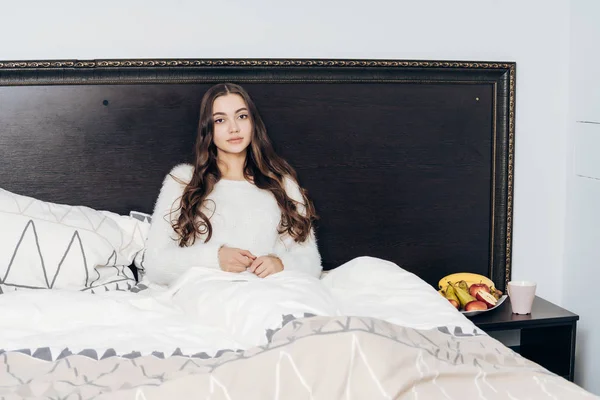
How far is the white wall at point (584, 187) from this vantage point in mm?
2688

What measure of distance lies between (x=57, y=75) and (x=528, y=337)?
185cm

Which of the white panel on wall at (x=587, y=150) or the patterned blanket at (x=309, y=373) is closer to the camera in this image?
the patterned blanket at (x=309, y=373)

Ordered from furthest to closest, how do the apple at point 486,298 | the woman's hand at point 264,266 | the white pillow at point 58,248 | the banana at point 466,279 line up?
1. the banana at point 466,279
2. the apple at point 486,298
3. the woman's hand at point 264,266
4. the white pillow at point 58,248

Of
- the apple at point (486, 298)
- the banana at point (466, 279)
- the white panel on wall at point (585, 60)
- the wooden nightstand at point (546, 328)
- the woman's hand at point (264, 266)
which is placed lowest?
the wooden nightstand at point (546, 328)

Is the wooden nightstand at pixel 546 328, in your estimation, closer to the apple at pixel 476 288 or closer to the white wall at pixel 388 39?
the apple at pixel 476 288

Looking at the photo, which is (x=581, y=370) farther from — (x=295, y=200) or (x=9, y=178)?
(x=9, y=178)

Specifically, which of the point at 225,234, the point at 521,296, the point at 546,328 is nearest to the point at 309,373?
the point at 225,234

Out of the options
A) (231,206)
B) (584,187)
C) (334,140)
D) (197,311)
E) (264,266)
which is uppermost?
(334,140)

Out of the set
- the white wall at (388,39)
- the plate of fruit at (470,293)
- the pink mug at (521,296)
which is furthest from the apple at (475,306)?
the white wall at (388,39)

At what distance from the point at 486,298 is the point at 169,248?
1.04m

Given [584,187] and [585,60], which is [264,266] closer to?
[584,187]

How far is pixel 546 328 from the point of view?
103 inches

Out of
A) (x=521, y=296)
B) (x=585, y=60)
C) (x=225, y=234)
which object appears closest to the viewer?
(x=225, y=234)

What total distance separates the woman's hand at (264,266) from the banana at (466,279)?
2.22 feet
